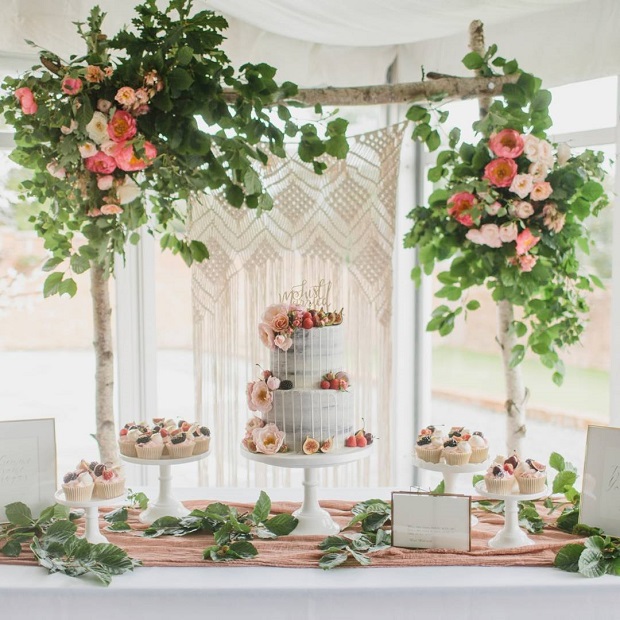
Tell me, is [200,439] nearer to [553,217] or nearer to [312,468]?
[312,468]

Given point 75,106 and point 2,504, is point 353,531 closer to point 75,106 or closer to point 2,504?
point 2,504

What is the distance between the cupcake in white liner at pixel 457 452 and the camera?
1853 mm

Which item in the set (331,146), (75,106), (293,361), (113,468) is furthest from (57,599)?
(331,146)

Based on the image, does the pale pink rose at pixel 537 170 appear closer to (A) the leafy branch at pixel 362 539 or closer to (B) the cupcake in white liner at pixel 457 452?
(B) the cupcake in white liner at pixel 457 452

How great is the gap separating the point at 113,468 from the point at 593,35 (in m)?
2.09

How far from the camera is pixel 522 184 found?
2.08m

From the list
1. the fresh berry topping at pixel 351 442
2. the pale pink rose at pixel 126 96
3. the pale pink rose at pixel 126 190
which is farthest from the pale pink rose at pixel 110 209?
the fresh berry topping at pixel 351 442

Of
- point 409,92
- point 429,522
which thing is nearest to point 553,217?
point 409,92

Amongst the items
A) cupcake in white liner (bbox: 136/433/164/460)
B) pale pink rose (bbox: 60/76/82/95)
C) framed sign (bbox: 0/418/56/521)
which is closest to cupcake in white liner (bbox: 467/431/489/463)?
cupcake in white liner (bbox: 136/433/164/460)

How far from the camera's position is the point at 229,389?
297 cm

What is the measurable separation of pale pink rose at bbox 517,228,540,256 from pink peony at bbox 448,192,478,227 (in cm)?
15

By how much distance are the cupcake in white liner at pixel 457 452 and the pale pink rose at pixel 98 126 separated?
3.57ft

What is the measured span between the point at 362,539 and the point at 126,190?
979 mm

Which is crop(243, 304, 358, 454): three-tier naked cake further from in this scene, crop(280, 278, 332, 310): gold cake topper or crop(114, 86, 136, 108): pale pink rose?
crop(114, 86, 136, 108): pale pink rose
